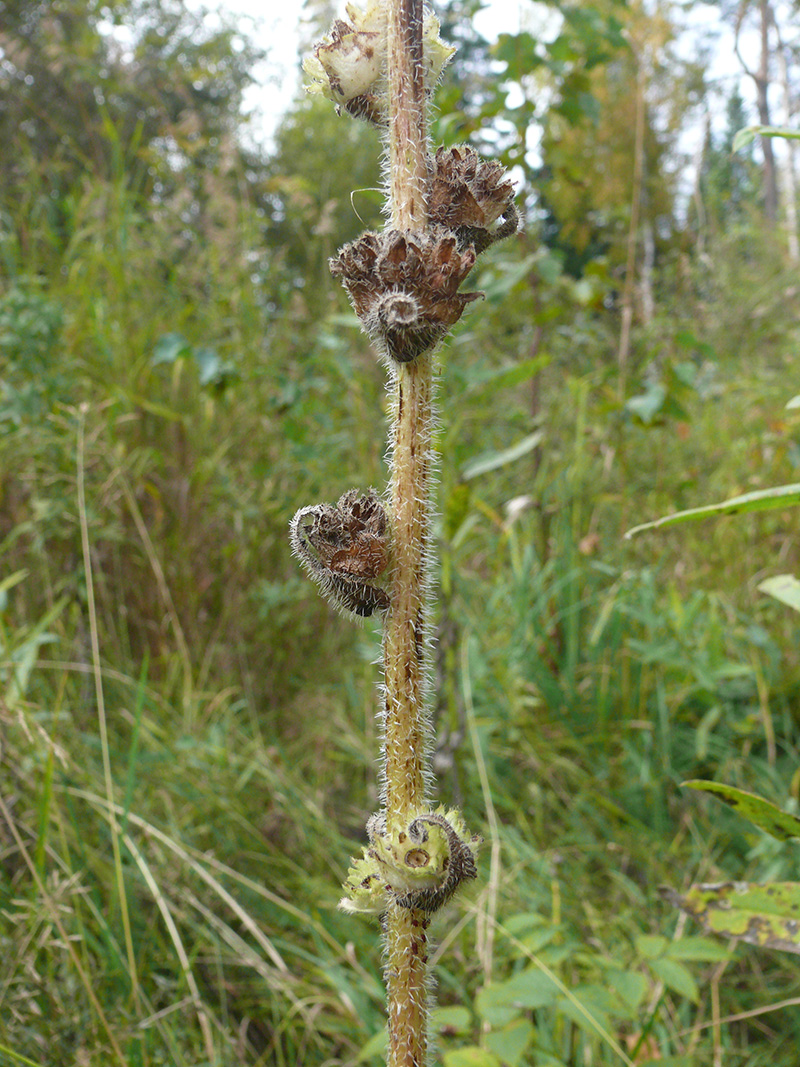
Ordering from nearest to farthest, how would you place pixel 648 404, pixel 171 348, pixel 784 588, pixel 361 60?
pixel 361 60, pixel 784 588, pixel 648 404, pixel 171 348

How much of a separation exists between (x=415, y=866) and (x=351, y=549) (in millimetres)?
308

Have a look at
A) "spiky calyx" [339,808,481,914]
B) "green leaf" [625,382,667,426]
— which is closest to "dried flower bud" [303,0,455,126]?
"spiky calyx" [339,808,481,914]

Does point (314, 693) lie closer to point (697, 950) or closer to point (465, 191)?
point (697, 950)

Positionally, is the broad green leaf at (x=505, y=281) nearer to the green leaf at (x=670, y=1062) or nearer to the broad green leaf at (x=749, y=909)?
the broad green leaf at (x=749, y=909)

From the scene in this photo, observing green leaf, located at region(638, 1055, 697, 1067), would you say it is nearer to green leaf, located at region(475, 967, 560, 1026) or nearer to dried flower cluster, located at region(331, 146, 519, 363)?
green leaf, located at region(475, 967, 560, 1026)

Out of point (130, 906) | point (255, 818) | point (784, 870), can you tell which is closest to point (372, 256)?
point (130, 906)

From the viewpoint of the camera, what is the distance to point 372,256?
2.61 feet

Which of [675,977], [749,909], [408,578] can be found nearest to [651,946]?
[675,977]

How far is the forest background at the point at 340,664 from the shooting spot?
1612 millimetres

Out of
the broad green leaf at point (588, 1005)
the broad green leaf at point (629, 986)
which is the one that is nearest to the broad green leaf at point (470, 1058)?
the broad green leaf at point (588, 1005)

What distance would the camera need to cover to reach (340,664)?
3.24 m

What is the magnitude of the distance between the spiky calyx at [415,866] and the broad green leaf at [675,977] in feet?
2.84

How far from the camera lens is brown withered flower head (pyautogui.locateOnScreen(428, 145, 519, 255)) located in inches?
32.0

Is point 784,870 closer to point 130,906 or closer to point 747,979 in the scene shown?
point 747,979
